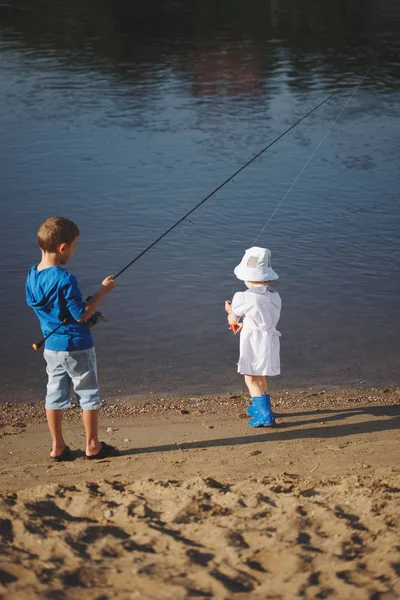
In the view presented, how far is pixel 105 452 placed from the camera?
472 centimetres

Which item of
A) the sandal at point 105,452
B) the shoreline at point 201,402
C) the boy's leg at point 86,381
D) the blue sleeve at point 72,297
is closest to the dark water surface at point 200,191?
the shoreline at point 201,402

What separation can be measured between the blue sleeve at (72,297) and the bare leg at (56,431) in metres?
0.54

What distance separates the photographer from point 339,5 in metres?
26.2

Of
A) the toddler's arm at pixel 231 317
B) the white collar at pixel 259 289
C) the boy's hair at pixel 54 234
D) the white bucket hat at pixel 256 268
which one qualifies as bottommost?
the toddler's arm at pixel 231 317

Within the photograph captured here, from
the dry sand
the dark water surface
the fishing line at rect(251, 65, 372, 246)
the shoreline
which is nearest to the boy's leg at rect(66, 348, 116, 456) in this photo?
the dry sand

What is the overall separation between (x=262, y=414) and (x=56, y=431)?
116cm

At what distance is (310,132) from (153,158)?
7.95ft

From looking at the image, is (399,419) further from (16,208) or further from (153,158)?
(153,158)

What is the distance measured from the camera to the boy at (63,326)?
4.46 metres

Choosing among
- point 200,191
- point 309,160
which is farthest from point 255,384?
point 309,160

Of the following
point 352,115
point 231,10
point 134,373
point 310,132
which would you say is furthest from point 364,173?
point 231,10

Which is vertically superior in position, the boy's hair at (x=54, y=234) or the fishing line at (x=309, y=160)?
the boy's hair at (x=54, y=234)

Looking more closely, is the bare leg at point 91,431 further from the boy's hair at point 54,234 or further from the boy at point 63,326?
the boy's hair at point 54,234

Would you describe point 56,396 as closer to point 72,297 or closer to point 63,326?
point 63,326
